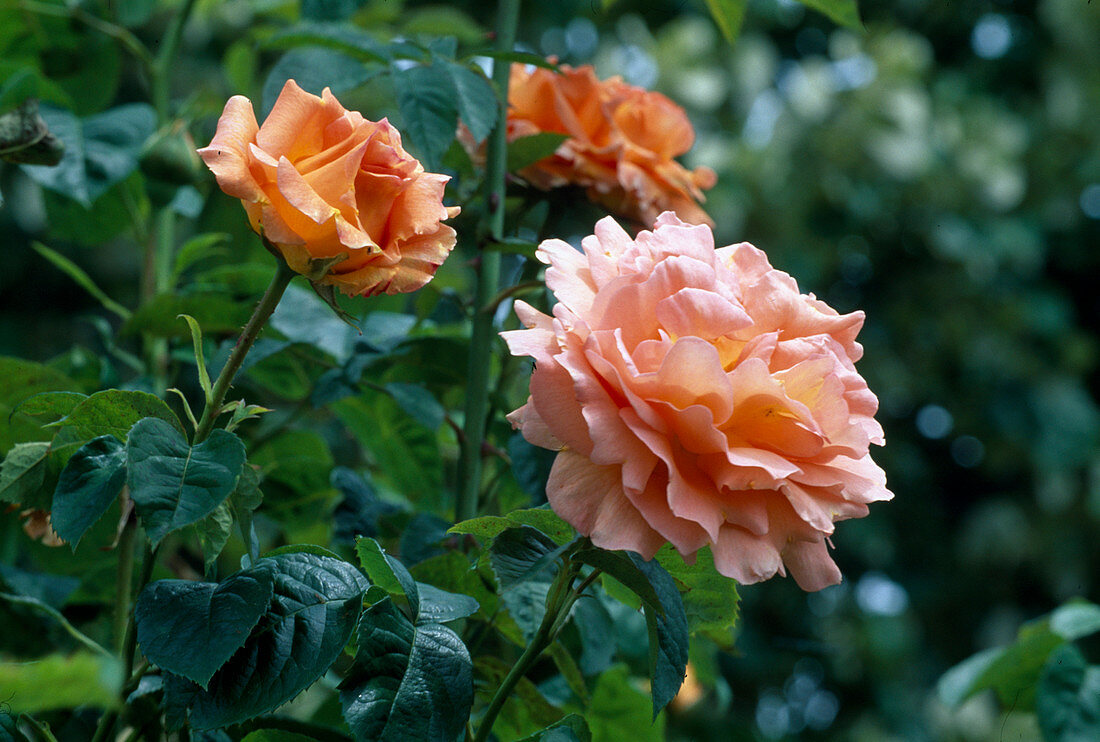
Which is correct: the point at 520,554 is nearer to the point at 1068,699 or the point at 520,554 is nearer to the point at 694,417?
the point at 694,417

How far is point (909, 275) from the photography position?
84.0 inches

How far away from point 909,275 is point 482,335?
1.95m

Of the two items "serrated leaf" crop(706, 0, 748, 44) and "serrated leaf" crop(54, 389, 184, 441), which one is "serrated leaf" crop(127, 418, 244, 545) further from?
"serrated leaf" crop(706, 0, 748, 44)

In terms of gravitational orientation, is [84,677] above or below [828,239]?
above

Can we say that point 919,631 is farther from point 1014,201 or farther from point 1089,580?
point 1014,201

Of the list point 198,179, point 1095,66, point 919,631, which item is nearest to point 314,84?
point 198,179

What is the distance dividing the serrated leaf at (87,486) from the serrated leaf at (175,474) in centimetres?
1

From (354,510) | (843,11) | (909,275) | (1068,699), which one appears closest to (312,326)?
(354,510)

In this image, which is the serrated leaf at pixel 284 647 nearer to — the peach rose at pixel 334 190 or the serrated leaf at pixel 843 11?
the peach rose at pixel 334 190

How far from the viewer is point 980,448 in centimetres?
219

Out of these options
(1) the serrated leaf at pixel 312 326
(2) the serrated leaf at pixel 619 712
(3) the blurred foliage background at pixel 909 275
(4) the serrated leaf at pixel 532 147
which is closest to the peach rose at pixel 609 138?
(4) the serrated leaf at pixel 532 147

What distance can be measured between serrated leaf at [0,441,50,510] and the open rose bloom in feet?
0.55

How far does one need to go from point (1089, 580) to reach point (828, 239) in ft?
3.29

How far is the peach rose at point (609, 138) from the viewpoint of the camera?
436mm
